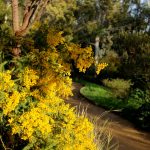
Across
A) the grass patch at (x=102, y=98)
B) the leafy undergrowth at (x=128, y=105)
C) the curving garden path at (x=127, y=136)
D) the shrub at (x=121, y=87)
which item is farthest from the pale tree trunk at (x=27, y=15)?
the shrub at (x=121, y=87)

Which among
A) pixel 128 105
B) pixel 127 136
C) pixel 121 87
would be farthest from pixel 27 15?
pixel 121 87

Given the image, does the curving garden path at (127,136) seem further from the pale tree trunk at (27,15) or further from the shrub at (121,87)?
the pale tree trunk at (27,15)

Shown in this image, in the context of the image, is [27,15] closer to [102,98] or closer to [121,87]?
[102,98]

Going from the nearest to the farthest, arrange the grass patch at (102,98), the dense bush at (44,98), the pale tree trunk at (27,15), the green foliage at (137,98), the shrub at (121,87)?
the dense bush at (44,98) → the pale tree trunk at (27,15) → the green foliage at (137,98) → the grass patch at (102,98) → the shrub at (121,87)

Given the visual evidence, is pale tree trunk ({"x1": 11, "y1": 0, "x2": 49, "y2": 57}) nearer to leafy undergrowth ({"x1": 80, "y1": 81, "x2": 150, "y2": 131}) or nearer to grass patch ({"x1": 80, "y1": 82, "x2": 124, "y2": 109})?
leafy undergrowth ({"x1": 80, "y1": 81, "x2": 150, "y2": 131})

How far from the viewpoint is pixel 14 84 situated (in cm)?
475

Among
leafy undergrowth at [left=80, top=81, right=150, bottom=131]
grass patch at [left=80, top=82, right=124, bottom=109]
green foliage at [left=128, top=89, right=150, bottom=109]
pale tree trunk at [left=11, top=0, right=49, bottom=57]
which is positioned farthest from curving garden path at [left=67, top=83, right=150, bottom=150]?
pale tree trunk at [left=11, top=0, right=49, bottom=57]

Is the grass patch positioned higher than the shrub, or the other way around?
the shrub

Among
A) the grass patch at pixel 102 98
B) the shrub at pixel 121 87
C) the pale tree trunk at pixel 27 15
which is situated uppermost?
the pale tree trunk at pixel 27 15

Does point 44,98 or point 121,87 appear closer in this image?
point 44,98

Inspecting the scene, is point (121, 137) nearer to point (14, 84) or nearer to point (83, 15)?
point (14, 84)

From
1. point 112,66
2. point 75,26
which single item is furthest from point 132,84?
point 75,26

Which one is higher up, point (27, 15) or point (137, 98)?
point (27, 15)

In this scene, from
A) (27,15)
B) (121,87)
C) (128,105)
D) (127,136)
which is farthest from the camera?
(121,87)
